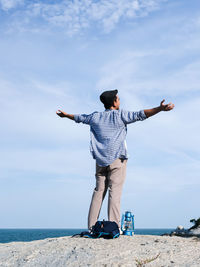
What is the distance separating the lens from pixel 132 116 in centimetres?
660

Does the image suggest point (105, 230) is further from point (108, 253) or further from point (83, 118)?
point (83, 118)

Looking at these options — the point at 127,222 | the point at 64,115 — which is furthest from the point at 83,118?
the point at 127,222

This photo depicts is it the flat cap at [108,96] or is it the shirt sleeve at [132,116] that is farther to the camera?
the flat cap at [108,96]

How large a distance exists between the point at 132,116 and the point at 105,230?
2.17 meters

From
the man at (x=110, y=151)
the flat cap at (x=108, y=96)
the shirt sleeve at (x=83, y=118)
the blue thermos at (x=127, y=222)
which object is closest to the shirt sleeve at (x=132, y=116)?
the man at (x=110, y=151)

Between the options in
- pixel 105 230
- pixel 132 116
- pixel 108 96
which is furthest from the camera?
pixel 108 96

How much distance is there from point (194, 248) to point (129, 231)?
150 cm

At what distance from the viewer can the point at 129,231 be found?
661 centimetres

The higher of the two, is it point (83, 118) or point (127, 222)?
point (83, 118)

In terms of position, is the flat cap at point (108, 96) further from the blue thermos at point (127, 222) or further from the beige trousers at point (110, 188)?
the blue thermos at point (127, 222)

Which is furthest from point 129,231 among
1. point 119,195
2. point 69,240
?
point 69,240

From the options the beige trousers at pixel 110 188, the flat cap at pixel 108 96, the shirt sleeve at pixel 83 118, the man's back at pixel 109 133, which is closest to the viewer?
the beige trousers at pixel 110 188

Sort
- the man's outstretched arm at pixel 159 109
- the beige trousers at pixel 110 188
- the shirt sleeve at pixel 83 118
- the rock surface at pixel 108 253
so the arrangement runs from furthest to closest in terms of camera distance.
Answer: the shirt sleeve at pixel 83 118 → the beige trousers at pixel 110 188 → the man's outstretched arm at pixel 159 109 → the rock surface at pixel 108 253

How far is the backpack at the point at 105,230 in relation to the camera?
607 cm
